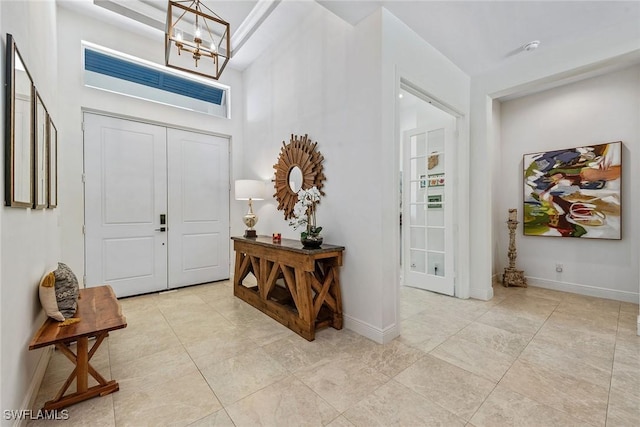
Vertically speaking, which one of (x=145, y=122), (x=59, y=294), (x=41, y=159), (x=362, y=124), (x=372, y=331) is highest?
(x=145, y=122)

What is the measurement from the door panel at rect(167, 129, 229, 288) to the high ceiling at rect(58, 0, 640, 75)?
155 centimetres

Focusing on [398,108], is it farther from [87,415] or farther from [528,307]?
[87,415]

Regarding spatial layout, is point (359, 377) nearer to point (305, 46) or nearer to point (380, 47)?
point (380, 47)

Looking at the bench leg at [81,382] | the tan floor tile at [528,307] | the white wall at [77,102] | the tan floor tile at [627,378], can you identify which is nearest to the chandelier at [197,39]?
the white wall at [77,102]

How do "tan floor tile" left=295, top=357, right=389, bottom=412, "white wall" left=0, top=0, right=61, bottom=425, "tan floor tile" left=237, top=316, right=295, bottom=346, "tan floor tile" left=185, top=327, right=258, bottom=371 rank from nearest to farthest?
1. "white wall" left=0, top=0, right=61, bottom=425
2. "tan floor tile" left=295, top=357, right=389, bottom=412
3. "tan floor tile" left=185, top=327, right=258, bottom=371
4. "tan floor tile" left=237, top=316, right=295, bottom=346

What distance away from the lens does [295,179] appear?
3471 millimetres

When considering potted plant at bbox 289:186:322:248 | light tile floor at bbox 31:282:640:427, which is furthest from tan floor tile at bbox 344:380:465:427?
potted plant at bbox 289:186:322:248

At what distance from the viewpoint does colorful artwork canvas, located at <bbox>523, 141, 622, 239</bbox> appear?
3.49 meters

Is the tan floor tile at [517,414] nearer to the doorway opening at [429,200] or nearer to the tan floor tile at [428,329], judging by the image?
the tan floor tile at [428,329]

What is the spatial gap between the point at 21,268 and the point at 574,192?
569cm

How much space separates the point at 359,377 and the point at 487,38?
347 centimetres

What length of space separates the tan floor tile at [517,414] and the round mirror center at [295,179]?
8.58 ft

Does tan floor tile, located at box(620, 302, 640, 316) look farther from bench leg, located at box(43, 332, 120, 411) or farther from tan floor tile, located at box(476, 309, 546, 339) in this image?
bench leg, located at box(43, 332, 120, 411)

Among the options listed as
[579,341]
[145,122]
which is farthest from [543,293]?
[145,122]
